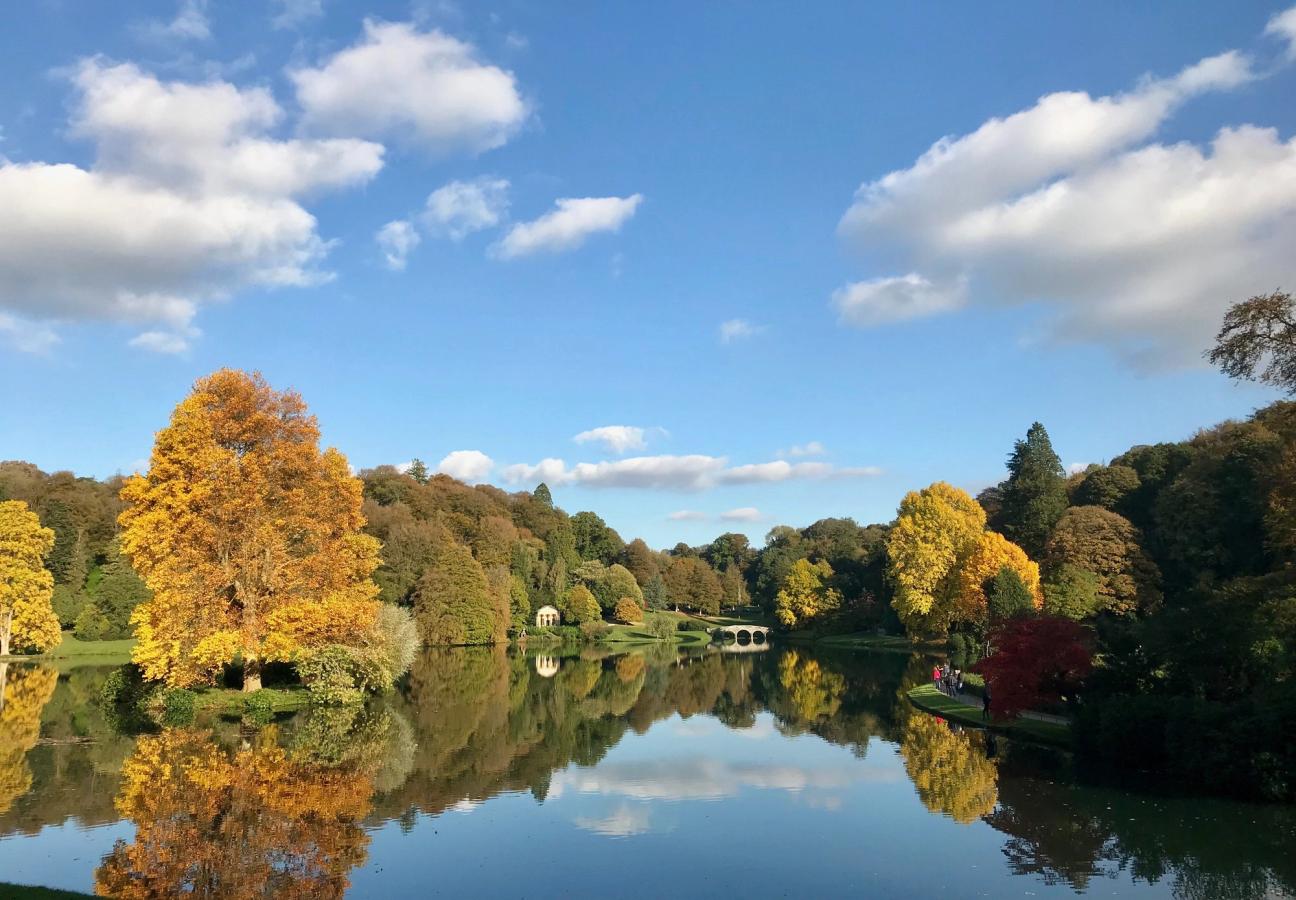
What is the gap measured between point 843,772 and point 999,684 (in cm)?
811

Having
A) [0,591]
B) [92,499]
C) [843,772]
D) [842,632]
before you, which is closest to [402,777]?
[843,772]

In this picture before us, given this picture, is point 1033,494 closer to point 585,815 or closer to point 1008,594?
point 1008,594

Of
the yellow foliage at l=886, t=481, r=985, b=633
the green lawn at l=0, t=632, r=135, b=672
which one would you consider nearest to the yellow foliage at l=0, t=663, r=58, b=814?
the green lawn at l=0, t=632, r=135, b=672

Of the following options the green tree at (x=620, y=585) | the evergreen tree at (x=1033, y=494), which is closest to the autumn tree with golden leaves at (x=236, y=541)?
the evergreen tree at (x=1033, y=494)

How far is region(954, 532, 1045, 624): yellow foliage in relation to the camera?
209ft

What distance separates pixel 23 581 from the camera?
53.2 meters

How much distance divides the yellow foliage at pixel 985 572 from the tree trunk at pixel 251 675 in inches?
1891

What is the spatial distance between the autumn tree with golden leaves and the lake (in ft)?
9.95

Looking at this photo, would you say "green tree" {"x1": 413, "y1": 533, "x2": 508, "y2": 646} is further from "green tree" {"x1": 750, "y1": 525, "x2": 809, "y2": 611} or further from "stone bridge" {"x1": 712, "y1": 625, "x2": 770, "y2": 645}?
"green tree" {"x1": 750, "y1": 525, "x2": 809, "y2": 611}

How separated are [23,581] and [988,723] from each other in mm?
54970

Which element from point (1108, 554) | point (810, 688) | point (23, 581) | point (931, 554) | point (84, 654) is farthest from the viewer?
point (931, 554)

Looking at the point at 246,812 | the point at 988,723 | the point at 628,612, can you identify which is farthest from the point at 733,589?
the point at 246,812

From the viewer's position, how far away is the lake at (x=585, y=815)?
579 inches

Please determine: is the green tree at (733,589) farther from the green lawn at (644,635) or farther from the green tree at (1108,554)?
the green tree at (1108,554)
